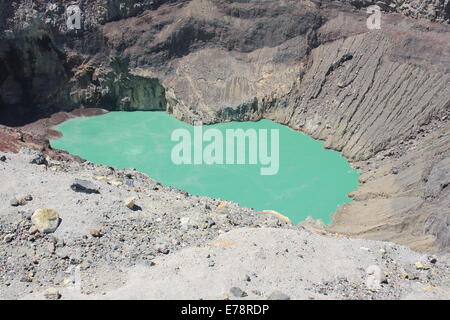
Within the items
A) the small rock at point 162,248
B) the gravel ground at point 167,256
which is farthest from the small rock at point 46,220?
the small rock at point 162,248

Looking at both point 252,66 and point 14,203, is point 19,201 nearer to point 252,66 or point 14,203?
point 14,203

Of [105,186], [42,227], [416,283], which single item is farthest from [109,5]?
[416,283]

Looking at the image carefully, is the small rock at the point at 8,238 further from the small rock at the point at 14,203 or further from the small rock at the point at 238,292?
the small rock at the point at 238,292

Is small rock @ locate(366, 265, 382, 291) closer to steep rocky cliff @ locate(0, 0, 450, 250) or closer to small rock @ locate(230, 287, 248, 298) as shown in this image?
small rock @ locate(230, 287, 248, 298)

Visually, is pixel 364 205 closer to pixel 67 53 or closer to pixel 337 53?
pixel 337 53
